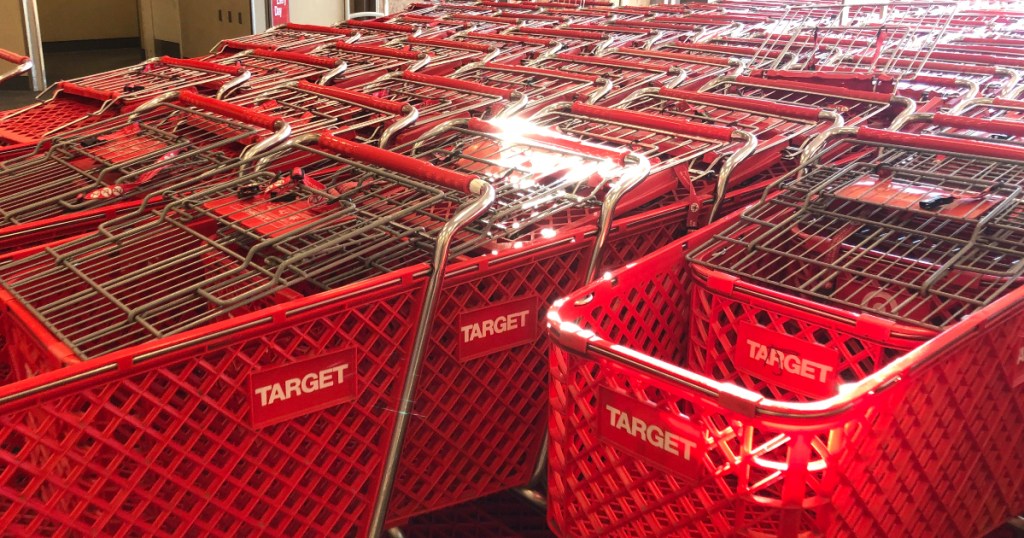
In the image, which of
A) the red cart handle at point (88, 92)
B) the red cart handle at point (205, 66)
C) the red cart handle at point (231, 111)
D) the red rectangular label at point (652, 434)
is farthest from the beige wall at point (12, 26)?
the red rectangular label at point (652, 434)

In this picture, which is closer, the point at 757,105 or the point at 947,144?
the point at 947,144

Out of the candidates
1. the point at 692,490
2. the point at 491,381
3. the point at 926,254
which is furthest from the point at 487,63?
the point at 692,490

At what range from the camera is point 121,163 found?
330 cm

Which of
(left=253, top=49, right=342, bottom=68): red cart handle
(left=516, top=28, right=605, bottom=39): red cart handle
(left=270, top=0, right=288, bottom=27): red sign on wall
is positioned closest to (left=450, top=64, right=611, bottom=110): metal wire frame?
(left=253, top=49, right=342, bottom=68): red cart handle

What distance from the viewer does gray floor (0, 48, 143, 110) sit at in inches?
380

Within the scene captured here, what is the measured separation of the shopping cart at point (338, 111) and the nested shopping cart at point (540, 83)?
615 mm

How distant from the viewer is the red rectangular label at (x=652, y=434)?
1.72m

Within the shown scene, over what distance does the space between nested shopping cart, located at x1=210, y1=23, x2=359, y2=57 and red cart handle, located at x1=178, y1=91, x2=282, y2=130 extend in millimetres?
2092

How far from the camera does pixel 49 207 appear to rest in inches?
125

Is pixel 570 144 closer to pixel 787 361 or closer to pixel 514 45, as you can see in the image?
pixel 787 361

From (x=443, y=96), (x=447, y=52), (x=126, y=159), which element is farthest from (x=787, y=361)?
(x=447, y=52)

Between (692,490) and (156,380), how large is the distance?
1.21m

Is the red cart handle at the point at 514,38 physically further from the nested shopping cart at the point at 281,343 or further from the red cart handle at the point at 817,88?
the nested shopping cart at the point at 281,343

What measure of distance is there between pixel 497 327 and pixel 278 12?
8797mm
